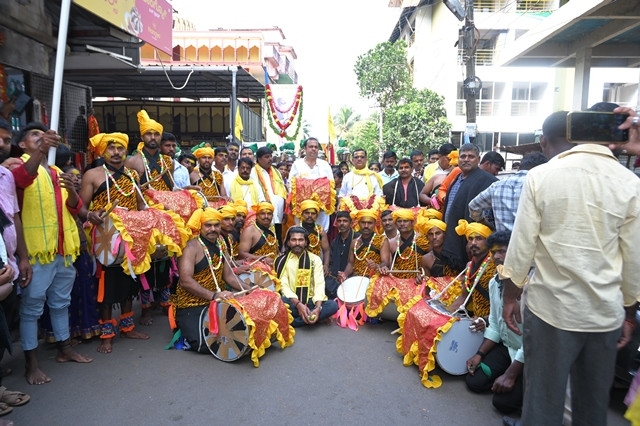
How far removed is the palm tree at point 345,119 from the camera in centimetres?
5616

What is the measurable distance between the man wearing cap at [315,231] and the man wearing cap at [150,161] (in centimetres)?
165

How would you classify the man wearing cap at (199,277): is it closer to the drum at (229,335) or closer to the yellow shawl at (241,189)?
the drum at (229,335)

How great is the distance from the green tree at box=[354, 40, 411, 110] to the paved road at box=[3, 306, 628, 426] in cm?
2437

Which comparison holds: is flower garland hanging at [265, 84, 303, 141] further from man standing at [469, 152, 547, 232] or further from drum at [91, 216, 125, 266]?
man standing at [469, 152, 547, 232]

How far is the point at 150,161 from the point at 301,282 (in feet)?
6.74

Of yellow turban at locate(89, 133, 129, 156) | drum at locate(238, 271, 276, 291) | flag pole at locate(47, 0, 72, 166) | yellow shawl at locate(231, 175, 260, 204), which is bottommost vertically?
drum at locate(238, 271, 276, 291)

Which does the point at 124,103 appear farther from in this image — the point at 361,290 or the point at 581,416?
the point at 581,416

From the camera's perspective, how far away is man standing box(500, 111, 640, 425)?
1949mm

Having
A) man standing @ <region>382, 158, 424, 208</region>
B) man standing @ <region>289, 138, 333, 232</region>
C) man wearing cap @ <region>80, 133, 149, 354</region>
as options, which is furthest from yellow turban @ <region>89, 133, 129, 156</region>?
man standing @ <region>382, 158, 424, 208</region>

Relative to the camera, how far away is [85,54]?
26.6ft

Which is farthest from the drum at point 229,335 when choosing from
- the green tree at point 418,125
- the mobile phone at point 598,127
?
the green tree at point 418,125

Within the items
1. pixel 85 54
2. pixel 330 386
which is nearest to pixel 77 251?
pixel 330 386

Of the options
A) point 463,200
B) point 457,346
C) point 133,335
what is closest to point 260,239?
point 133,335

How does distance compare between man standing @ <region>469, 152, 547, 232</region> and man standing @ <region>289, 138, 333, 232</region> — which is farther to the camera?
man standing @ <region>289, 138, 333, 232</region>
